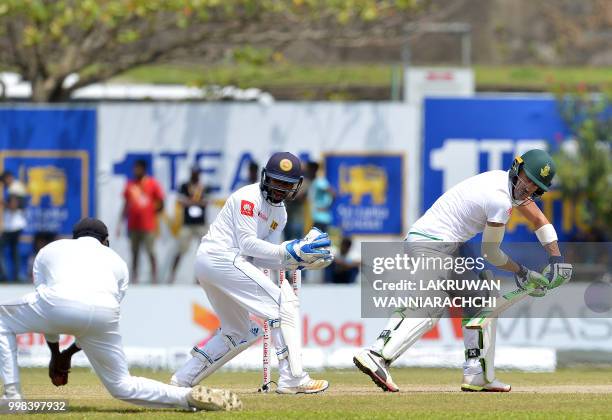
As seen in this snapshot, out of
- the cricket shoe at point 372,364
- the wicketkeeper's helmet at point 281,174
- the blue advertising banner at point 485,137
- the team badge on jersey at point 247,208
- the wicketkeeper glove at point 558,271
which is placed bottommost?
the cricket shoe at point 372,364

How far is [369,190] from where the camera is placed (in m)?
23.5

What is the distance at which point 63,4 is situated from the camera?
22953 millimetres

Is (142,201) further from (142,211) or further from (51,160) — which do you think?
(51,160)

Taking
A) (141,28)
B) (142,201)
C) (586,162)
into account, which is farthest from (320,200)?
(141,28)

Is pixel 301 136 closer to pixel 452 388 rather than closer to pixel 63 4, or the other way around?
pixel 63 4

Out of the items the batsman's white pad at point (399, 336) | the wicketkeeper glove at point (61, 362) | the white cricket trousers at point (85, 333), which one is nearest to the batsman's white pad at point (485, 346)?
the batsman's white pad at point (399, 336)

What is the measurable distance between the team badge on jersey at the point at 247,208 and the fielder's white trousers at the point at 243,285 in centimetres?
33

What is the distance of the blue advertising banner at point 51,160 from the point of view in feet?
76.3

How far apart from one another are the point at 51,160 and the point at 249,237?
12.8 m

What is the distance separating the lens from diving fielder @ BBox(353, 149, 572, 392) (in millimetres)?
11352

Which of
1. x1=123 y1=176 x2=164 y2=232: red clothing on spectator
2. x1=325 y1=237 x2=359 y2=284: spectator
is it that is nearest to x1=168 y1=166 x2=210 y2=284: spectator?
x1=123 y1=176 x2=164 y2=232: red clothing on spectator

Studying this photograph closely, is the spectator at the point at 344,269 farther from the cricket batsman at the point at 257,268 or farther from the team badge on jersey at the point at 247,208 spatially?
the team badge on jersey at the point at 247,208

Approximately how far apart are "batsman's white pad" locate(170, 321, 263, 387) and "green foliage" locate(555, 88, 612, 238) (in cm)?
1253

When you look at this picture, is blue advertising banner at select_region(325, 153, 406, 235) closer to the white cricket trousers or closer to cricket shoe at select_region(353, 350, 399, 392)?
cricket shoe at select_region(353, 350, 399, 392)
